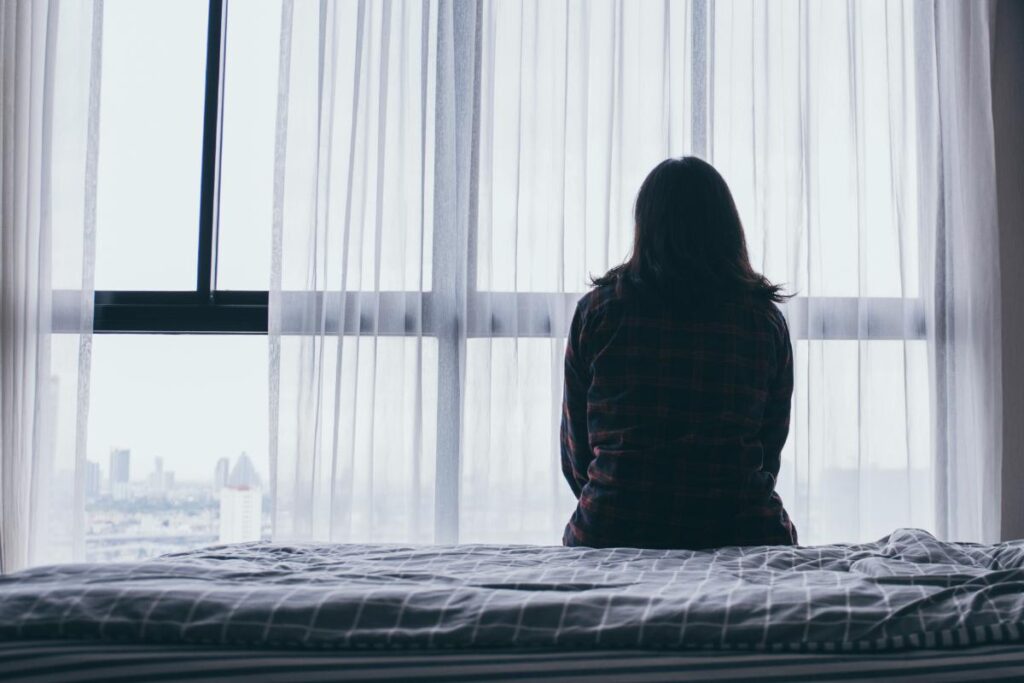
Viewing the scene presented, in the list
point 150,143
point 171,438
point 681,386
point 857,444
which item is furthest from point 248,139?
point 857,444

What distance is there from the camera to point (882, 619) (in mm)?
774

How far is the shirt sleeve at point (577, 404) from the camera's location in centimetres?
157

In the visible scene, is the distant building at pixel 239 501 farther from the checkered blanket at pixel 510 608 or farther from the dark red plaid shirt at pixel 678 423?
the checkered blanket at pixel 510 608

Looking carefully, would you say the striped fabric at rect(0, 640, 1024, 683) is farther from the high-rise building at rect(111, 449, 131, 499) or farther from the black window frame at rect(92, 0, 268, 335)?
the high-rise building at rect(111, 449, 131, 499)

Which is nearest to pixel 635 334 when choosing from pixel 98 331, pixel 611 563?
pixel 611 563

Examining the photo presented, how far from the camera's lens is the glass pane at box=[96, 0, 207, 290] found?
2.65 m

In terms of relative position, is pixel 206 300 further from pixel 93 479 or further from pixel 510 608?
pixel 510 608

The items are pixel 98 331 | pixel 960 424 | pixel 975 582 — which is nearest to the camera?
pixel 975 582

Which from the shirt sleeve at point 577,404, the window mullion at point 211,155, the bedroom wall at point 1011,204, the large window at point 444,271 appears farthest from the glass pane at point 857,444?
the window mullion at point 211,155

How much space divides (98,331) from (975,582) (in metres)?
2.39

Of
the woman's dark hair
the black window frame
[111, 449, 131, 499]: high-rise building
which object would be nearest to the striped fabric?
the woman's dark hair

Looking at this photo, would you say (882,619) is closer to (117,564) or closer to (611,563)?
(611,563)

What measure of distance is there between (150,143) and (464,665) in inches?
93.2

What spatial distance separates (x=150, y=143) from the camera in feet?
8.83
